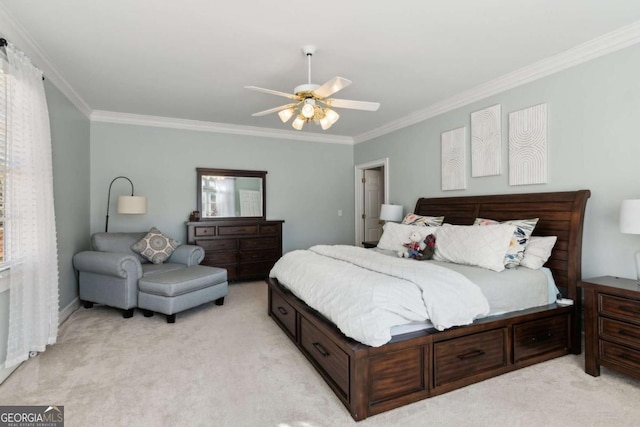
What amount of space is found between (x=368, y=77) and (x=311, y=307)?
2.45 meters

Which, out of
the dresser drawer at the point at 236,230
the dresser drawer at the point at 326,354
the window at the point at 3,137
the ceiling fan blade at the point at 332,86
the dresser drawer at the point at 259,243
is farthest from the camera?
the dresser drawer at the point at 259,243

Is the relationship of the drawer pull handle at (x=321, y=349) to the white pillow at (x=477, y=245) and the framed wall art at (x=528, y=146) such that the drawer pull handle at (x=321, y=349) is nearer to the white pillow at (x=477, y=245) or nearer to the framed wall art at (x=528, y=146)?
the white pillow at (x=477, y=245)

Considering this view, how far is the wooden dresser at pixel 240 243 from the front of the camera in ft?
16.3

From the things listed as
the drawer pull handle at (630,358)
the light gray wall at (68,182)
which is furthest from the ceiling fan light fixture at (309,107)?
the drawer pull handle at (630,358)

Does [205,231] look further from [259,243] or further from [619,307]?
[619,307]

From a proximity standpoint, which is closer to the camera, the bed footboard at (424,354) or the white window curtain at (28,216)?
the bed footboard at (424,354)

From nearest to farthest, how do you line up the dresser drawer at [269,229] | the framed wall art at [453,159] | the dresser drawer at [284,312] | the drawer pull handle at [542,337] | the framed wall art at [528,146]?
the drawer pull handle at [542,337] → the dresser drawer at [284,312] → the framed wall art at [528,146] → the framed wall art at [453,159] → the dresser drawer at [269,229]

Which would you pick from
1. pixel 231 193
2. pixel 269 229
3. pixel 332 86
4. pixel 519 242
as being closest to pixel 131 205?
pixel 231 193

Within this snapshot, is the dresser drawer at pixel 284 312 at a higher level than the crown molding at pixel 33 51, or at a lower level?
lower

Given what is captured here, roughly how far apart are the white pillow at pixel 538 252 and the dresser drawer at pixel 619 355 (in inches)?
28.4

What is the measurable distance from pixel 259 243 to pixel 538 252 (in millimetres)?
3831

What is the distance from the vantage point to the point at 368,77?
3.47 metres

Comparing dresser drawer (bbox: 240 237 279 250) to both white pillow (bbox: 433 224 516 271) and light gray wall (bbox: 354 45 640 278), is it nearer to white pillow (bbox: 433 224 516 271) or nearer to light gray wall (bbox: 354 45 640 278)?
white pillow (bbox: 433 224 516 271)

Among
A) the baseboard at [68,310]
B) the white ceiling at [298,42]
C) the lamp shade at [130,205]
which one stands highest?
the white ceiling at [298,42]
